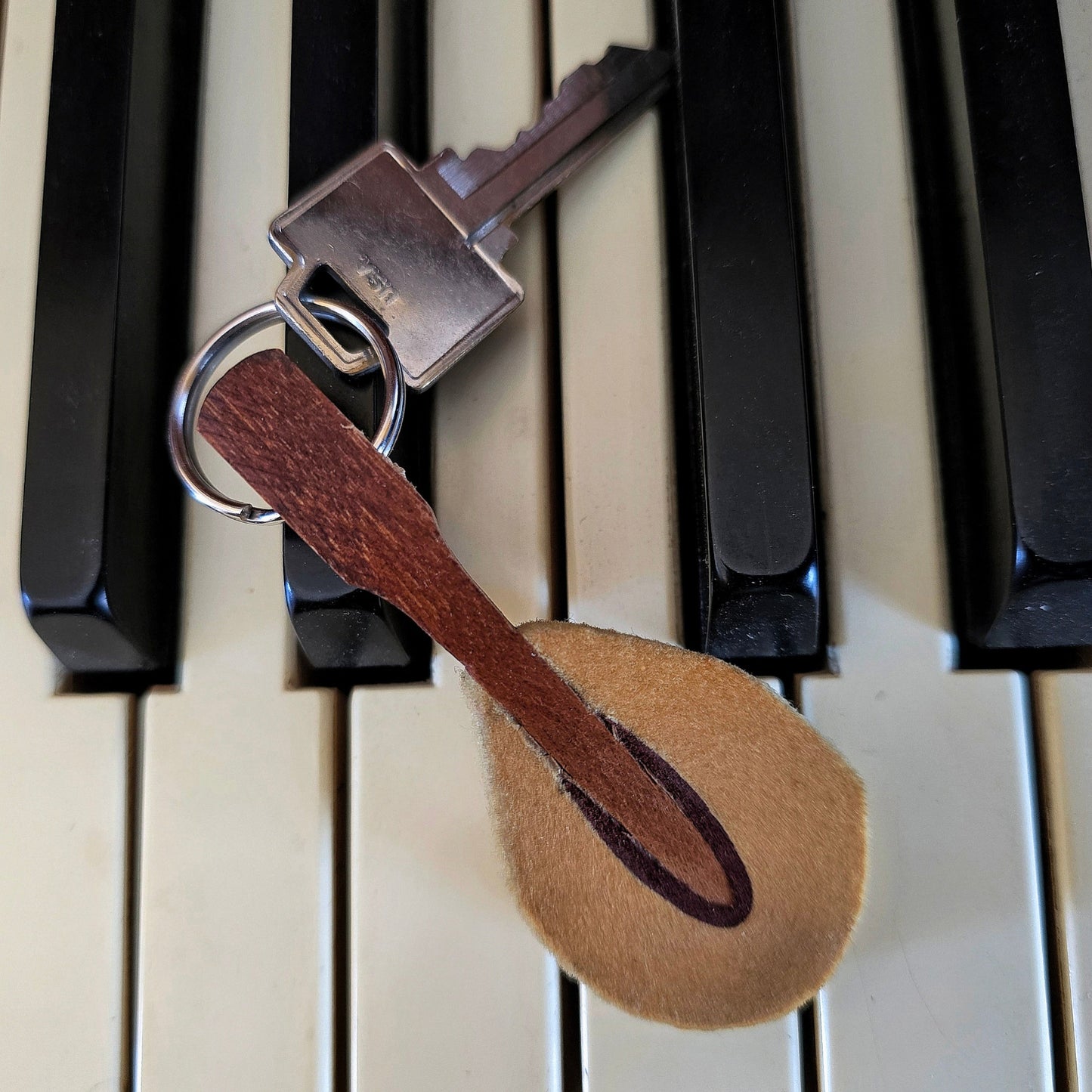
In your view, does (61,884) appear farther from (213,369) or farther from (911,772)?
(911,772)

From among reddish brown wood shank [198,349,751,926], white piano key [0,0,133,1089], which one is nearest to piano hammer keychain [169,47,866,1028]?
reddish brown wood shank [198,349,751,926]

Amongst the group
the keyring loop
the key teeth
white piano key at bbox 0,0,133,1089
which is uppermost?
the key teeth

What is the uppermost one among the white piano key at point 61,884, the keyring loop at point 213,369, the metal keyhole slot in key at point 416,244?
the metal keyhole slot in key at point 416,244

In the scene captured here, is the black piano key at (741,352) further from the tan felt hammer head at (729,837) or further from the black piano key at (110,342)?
the black piano key at (110,342)

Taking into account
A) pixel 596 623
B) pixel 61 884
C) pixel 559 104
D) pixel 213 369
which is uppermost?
pixel 559 104

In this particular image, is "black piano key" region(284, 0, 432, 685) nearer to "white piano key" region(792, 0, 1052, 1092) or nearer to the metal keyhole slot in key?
the metal keyhole slot in key

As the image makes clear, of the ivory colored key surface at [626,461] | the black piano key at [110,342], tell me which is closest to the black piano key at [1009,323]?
the ivory colored key surface at [626,461]

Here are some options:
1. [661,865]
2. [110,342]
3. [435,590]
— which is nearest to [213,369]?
[110,342]
